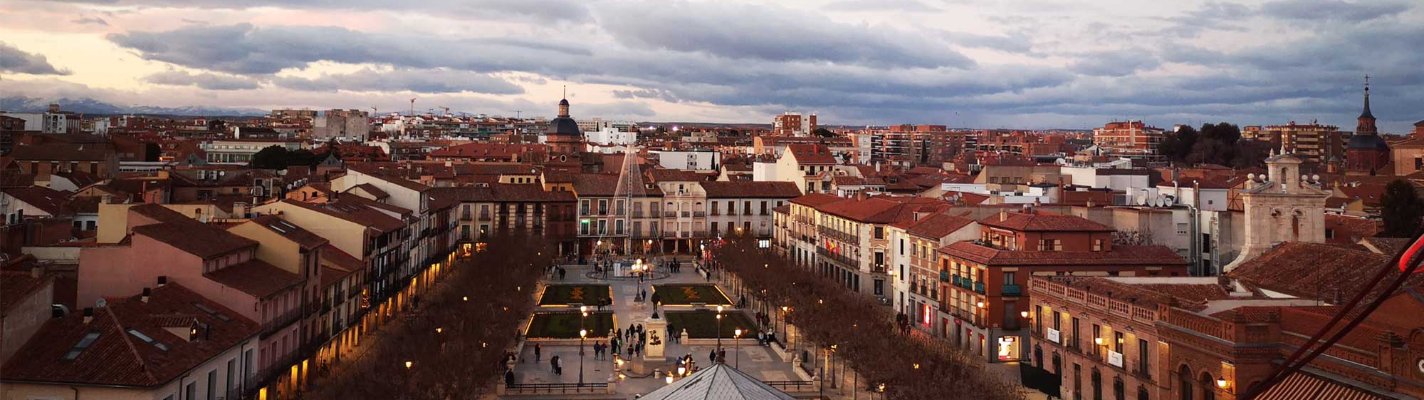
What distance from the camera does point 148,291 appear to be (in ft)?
92.9

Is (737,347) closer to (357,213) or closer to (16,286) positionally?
(357,213)

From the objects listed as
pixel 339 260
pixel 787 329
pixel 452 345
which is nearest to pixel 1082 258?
pixel 787 329

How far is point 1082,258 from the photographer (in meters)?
40.3

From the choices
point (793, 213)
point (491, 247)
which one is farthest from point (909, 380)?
point (793, 213)

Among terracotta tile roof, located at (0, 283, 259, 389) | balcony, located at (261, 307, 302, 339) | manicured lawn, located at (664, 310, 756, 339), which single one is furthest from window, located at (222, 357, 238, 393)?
manicured lawn, located at (664, 310, 756, 339)

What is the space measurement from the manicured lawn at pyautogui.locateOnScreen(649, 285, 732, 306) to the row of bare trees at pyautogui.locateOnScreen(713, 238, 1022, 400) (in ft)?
14.7

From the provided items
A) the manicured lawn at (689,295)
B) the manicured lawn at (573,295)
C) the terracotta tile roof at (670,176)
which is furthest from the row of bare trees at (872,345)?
the terracotta tile roof at (670,176)

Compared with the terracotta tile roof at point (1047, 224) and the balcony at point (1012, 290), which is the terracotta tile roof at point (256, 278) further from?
the terracotta tile roof at point (1047, 224)

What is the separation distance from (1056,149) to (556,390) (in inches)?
6432

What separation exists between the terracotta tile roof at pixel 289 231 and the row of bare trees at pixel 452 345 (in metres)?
4.15

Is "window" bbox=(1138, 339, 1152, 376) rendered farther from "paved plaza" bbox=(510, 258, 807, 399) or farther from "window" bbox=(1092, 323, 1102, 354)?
"paved plaza" bbox=(510, 258, 807, 399)

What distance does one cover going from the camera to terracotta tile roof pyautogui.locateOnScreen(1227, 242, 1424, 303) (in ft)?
92.7

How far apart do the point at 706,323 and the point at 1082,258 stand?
1823 centimetres

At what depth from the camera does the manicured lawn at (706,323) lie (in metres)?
48.3
